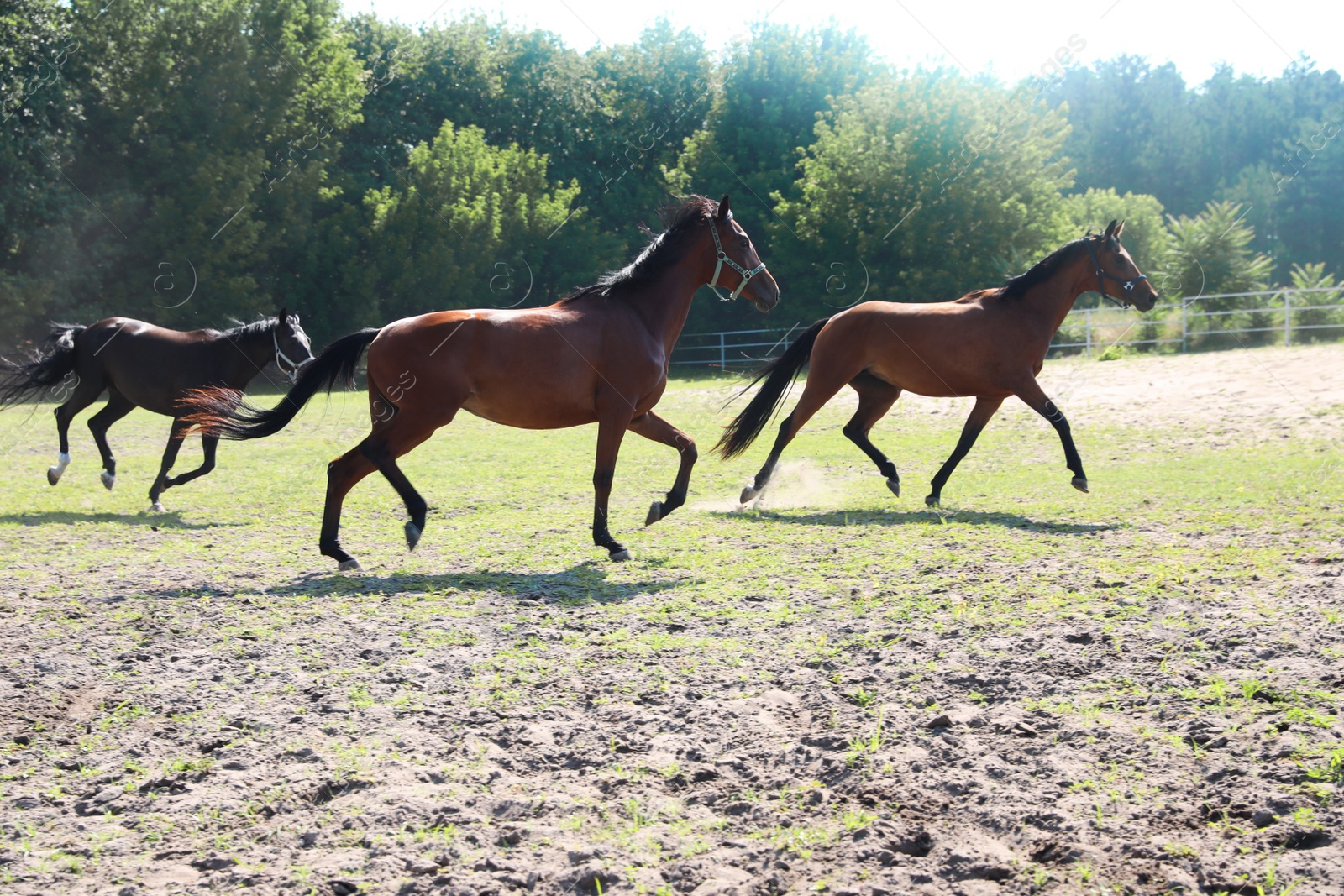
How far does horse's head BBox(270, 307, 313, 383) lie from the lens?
991 cm

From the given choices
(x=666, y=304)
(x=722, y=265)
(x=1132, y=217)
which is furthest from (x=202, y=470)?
(x=1132, y=217)

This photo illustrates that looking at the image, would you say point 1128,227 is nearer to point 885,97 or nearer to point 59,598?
point 885,97

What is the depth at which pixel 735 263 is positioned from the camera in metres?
7.40

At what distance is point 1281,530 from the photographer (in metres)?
7.17

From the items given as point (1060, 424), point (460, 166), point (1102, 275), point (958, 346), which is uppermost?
point (460, 166)

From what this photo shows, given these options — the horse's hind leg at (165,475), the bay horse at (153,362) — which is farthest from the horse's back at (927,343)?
the horse's hind leg at (165,475)

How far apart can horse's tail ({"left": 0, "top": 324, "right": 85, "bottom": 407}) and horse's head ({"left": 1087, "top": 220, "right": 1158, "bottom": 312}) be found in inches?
375

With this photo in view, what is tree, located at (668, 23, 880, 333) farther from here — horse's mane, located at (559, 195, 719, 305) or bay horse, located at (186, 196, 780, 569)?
bay horse, located at (186, 196, 780, 569)

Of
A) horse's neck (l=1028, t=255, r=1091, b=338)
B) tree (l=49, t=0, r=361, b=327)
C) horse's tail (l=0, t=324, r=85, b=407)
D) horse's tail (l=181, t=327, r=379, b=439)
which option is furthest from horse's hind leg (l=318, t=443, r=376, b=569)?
tree (l=49, t=0, r=361, b=327)

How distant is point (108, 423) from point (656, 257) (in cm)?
658

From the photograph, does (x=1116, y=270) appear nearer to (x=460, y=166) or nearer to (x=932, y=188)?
(x=932, y=188)

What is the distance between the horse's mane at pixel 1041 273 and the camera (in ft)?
30.9

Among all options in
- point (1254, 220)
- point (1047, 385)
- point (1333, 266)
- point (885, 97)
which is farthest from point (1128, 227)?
point (1047, 385)

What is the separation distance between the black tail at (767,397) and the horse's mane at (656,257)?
206cm
